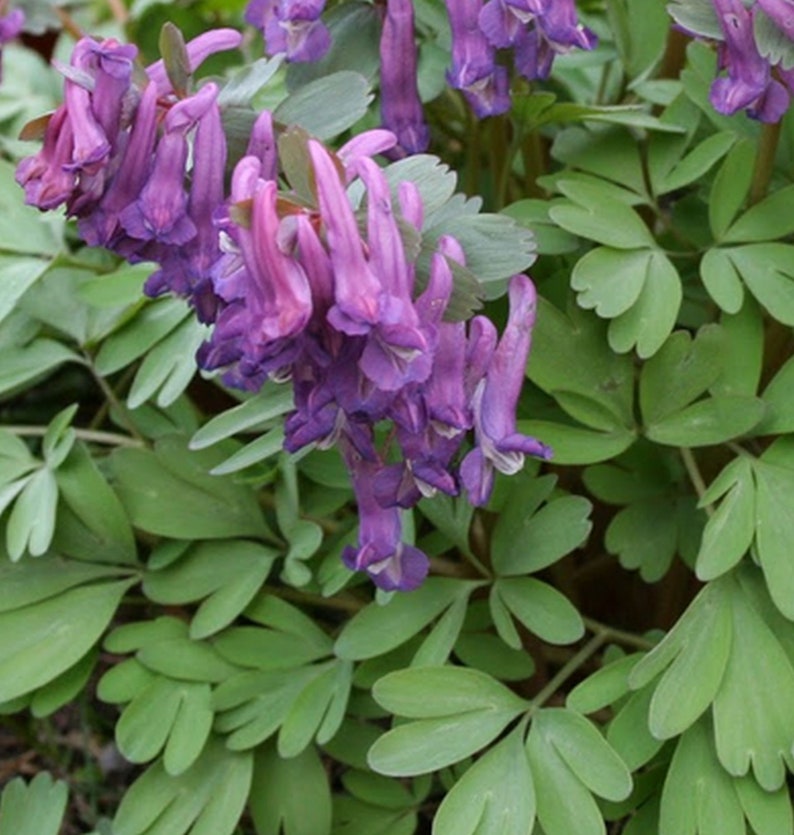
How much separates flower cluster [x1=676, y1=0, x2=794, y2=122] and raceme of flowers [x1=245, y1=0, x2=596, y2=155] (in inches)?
4.6

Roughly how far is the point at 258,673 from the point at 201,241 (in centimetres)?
43

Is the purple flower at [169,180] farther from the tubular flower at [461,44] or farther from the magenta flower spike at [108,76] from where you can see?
the tubular flower at [461,44]

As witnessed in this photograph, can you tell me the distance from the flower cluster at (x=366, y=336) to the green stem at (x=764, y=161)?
0.33 meters

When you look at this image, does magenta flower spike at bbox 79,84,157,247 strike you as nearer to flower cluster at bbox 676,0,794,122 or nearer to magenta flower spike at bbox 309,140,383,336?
magenta flower spike at bbox 309,140,383,336

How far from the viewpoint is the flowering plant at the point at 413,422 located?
884 mm

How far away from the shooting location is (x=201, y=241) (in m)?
0.93

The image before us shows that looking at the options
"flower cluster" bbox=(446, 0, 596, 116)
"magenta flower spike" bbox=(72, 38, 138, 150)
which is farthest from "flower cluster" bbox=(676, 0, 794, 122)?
"magenta flower spike" bbox=(72, 38, 138, 150)

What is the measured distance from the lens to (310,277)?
0.80m

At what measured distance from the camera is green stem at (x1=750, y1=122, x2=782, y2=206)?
3.80 ft

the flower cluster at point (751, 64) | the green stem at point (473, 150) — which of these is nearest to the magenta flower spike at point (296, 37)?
the green stem at point (473, 150)

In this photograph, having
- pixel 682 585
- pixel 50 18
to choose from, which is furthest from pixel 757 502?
pixel 50 18

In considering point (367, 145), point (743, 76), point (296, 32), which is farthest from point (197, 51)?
point (743, 76)

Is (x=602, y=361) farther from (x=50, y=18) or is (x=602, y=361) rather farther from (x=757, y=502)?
(x=50, y=18)

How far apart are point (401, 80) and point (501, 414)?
0.32 meters
